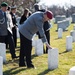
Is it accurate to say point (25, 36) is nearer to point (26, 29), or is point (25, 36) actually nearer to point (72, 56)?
point (26, 29)

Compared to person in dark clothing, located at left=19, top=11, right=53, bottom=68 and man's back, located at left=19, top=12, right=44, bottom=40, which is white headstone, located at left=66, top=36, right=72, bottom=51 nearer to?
person in dark clothing, located at left=19, top=11, right=53, bottom=68

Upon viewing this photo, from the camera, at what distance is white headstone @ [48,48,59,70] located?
A: 734 centimetres

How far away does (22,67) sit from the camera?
25.9 ft

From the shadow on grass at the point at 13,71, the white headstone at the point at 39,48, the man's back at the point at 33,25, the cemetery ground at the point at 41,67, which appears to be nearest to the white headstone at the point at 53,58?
the cemetery ground at the point at 41,67

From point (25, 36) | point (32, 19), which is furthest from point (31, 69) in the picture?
point (32, 19)

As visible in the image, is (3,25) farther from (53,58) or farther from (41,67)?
(53,58)

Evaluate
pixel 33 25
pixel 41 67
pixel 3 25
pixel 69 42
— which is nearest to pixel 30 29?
pixel 33 25

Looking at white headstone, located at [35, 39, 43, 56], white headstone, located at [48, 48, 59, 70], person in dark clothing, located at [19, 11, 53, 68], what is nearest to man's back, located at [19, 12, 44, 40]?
person in dark clothing, located at [19, 11, 53, 68]

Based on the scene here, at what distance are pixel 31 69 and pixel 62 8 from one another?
50498 mm

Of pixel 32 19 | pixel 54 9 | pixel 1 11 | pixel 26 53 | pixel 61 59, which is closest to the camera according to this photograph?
pixel 32 19

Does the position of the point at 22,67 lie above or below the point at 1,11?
below

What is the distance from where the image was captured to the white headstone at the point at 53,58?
24.1 feet

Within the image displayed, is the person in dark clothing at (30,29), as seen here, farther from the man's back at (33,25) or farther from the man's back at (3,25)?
the man's back at (3,25)

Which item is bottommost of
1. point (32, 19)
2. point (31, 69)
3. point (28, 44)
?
point (31, 69)
